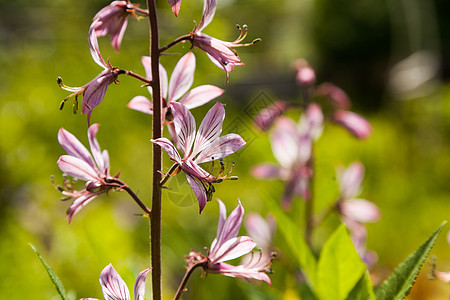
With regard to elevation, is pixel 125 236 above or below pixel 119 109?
below

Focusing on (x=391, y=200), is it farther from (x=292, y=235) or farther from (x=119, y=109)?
(x=292, y=235)

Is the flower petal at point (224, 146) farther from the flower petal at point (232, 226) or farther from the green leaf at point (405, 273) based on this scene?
the green leaf at point (405, 273)

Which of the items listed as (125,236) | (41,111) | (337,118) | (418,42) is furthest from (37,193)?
(418,42)

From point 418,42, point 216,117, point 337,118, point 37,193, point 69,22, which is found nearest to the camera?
point 216,117

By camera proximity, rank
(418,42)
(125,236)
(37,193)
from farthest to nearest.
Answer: (418,42) < (37,193) < (125,236)

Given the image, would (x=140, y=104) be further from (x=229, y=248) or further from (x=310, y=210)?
(x=310, y=210)

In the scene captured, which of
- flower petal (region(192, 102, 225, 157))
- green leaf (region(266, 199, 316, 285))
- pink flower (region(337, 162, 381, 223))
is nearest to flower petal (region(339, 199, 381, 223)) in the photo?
pink flower (region(337, 162, 381, 223))

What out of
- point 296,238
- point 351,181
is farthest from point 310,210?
point 296,238
